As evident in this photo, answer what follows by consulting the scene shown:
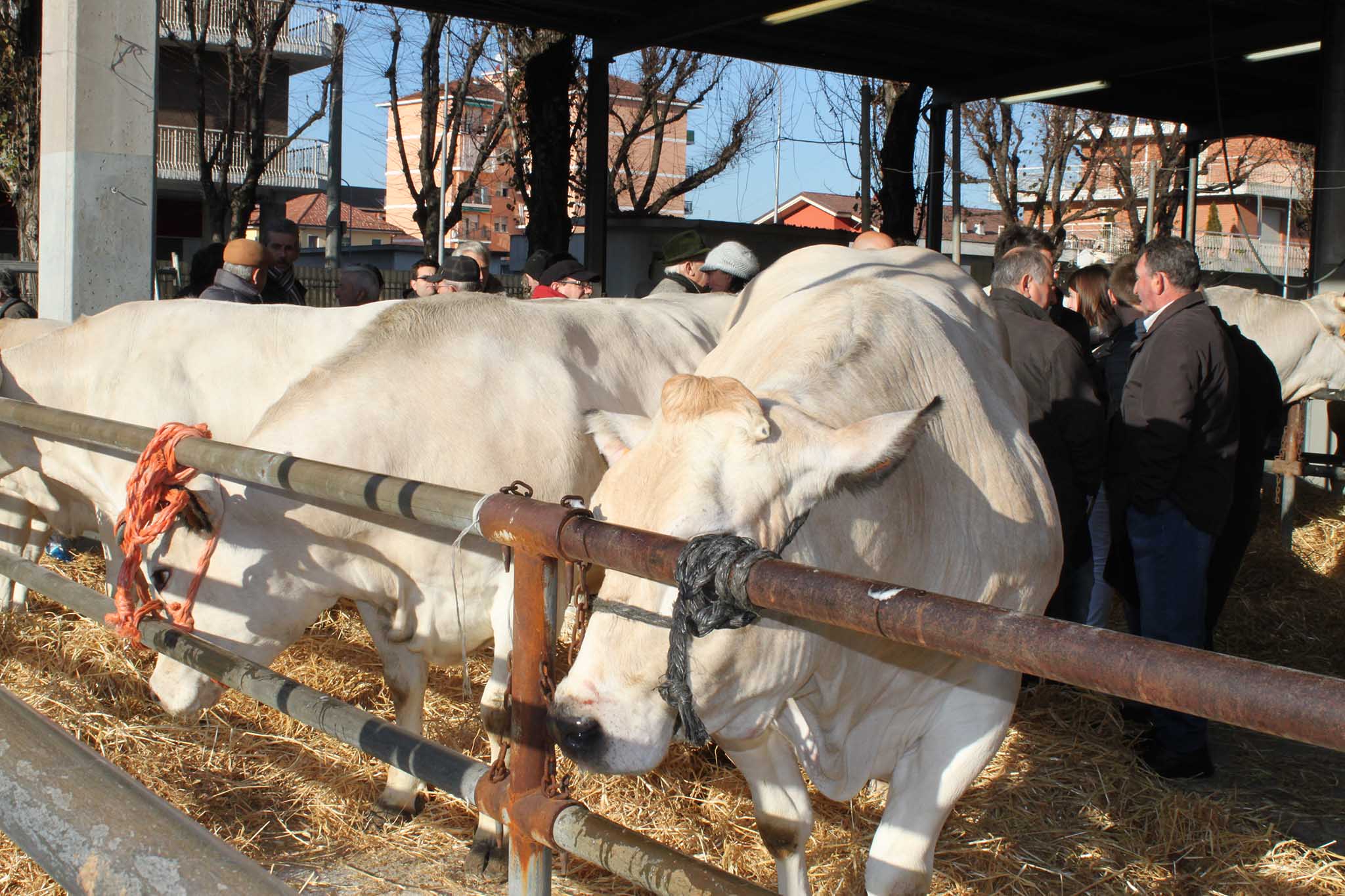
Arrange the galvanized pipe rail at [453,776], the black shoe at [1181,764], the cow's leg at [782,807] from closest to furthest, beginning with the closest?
the galvanized pipe rail at [453,776], the cow's leg at [782,807], the black shoe at [1181,764]

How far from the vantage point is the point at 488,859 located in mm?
3441

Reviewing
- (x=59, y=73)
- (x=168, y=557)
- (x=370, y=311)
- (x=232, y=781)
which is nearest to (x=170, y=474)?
(x=168, y=557)

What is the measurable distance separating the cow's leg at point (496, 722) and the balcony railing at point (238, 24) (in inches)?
448

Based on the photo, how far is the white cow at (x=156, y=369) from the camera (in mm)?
4656

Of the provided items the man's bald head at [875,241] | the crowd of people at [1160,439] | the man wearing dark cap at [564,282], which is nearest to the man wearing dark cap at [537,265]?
the man wearing dark cap at [564,282]

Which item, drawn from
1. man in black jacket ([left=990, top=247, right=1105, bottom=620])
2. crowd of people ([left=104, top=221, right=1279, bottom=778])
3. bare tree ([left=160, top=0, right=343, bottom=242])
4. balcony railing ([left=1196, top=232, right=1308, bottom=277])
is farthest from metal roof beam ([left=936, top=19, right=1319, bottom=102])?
balcony railing ([left=1196, top=232, right=1308, bottom=277])

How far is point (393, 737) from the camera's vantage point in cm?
198

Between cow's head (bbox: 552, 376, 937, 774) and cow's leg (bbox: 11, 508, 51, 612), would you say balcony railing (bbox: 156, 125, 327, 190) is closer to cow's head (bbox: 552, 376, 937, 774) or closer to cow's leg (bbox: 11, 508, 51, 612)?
cow's leg (bbox: 11, 508, 51, 612)

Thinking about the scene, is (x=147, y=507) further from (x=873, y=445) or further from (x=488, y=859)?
(x=873, y=445)

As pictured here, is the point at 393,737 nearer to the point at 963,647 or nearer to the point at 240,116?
the point at 963,647

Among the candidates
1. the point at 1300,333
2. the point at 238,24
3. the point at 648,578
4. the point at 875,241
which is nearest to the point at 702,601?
the point at 648,578

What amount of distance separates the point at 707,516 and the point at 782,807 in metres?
→ 1.30

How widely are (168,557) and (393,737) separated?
1.73m

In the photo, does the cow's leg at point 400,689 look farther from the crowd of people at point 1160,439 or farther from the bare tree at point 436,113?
the bare tree at point 436,113
